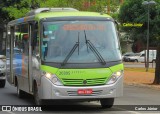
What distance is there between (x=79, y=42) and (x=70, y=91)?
1471mm

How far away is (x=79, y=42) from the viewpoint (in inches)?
541

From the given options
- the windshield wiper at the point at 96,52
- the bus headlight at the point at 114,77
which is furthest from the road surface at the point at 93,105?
the windshield wiper at the point at 96,52

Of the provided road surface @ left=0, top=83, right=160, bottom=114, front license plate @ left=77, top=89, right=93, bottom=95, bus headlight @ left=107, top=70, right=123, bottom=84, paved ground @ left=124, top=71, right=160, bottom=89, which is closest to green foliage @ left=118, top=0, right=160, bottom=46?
paved ground @ left=124, top=71, right=160, bottom=89

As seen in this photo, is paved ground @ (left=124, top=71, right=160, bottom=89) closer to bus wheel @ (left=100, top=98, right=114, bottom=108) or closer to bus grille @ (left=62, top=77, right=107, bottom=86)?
bus wheel @ (left=100, top=98, right=114, bottom=108)

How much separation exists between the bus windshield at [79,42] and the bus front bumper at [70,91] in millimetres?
726

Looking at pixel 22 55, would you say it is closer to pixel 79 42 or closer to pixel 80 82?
pixel 79 42

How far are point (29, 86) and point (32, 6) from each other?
26417 millimetres

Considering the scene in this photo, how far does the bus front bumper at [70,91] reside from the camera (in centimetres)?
1306

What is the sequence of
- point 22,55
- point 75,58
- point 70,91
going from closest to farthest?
point 70,91 → point 75,58 → point 22,55

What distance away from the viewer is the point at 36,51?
14.2 meters

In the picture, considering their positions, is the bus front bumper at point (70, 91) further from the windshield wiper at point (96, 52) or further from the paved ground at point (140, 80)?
the paved ground at point (140, 80)

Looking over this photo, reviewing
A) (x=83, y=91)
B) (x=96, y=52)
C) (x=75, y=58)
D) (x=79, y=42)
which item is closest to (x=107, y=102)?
(x=83, y=91)

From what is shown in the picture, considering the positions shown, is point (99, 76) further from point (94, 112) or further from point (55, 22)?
point (55, 22)

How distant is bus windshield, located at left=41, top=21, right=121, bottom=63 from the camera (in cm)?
1353
